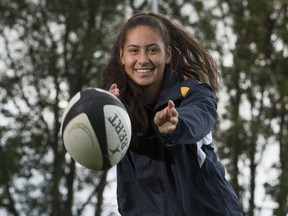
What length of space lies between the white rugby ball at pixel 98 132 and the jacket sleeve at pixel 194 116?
0.81 feet

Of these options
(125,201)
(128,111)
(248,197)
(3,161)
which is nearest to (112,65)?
(128,111)

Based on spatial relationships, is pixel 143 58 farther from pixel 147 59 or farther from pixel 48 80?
pixel 48 80

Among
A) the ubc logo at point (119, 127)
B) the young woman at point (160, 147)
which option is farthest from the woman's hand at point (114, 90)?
the ubc logo at point (119, 127)

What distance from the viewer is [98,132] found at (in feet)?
14.9

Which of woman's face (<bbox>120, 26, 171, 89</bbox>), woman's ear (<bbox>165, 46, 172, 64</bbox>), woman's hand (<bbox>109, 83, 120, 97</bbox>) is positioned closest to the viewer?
woman's hand (<bbox>109, 83, 120, 97</bbox>)

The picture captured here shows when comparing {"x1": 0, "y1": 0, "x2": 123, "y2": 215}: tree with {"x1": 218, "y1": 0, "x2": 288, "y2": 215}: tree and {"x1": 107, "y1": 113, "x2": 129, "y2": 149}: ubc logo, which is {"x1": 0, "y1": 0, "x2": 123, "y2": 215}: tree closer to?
{"x1": 218, "y1": 0, "x2": 288, "y2": 215}: tree

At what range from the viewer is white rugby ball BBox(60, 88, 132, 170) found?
178 inches

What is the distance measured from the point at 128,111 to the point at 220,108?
18144 millimetres

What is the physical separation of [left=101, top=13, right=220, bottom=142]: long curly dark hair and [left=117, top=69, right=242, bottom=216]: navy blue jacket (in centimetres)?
11

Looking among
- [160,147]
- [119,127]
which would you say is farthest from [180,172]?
[119,127]

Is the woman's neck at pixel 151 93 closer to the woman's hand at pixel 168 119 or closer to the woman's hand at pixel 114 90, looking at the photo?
the woman's hand at pixel 114 90

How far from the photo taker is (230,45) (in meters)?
24.0

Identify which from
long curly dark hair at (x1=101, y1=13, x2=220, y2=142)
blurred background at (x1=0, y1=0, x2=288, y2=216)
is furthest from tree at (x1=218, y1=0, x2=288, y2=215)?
long curly dark hair at (x1=101, y1=13, x2=220, y2=142)

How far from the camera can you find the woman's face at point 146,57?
508 cm
